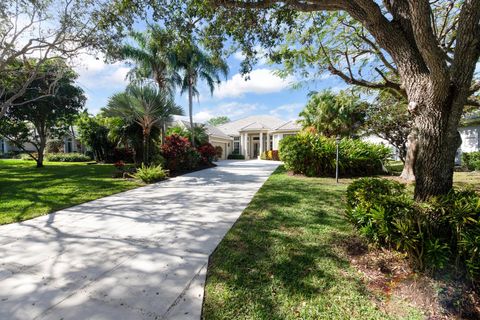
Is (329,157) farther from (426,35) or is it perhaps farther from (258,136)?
(258,136)

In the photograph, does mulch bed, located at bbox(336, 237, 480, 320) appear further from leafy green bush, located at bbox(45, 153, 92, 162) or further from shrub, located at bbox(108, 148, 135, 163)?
leafy green bush, located at bbox(45, 153, 92, 162)

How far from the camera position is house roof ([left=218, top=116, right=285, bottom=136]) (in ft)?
97.1

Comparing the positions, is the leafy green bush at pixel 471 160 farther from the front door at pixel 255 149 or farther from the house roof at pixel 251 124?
the front door at pixel 255 149

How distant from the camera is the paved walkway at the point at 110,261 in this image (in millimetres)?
2281

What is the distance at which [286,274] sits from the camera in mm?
2789

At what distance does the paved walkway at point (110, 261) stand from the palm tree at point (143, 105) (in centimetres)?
625

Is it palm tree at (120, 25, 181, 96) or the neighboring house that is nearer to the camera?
palm tree at (120, 25, 181, 96)

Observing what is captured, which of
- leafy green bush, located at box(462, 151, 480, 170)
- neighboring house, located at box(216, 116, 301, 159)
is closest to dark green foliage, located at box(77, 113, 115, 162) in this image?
neighboring house, located at box(216, 116, 301, 159)

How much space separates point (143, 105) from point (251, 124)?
20.4 meters

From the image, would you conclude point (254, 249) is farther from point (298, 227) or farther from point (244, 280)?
point (298, 227)

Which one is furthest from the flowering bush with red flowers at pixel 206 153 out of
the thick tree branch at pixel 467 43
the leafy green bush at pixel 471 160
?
the leafy green bush at pixel 471 160

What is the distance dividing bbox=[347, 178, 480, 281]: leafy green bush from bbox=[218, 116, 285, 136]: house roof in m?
25.4

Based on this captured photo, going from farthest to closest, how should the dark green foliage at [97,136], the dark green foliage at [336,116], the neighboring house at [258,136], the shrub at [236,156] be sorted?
1. the shrub at [236,156]
2. the neighboring house at [258,136]
3. the dark green foliage at [97,136]
4. the dark green foliage at [336,116]

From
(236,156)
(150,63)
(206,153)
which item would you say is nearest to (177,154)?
(206,153)
